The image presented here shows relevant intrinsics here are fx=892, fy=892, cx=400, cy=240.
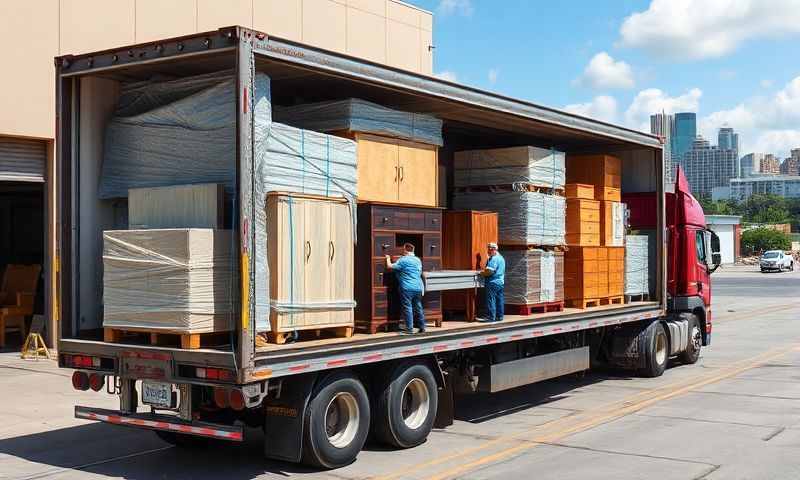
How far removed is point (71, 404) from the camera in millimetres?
12070

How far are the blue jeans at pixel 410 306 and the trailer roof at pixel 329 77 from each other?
83.5 inches

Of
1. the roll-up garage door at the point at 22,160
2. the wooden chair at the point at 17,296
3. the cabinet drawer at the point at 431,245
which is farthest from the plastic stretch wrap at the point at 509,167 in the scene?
the wooden chair at the point at 17,296

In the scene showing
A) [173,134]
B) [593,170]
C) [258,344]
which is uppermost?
[593,170]

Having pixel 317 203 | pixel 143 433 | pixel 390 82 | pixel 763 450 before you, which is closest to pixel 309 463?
pixel 317 203

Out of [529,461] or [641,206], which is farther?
[641,206]

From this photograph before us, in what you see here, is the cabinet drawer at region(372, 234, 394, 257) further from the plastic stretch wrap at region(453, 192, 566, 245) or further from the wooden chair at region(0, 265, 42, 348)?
the wooden chair at region(0, 265, 42, 348)

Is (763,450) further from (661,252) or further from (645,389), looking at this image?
(661,252)

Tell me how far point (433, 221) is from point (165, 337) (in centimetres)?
351

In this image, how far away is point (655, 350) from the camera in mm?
15016

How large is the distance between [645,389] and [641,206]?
11.4 feet

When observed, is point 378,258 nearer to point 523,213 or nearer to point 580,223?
point 523,213

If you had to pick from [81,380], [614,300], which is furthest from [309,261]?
[614,300]

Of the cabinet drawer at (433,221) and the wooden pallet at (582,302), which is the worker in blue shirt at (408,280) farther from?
the wooden pallet at (582,302)

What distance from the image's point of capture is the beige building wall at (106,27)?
15531 millimetres
